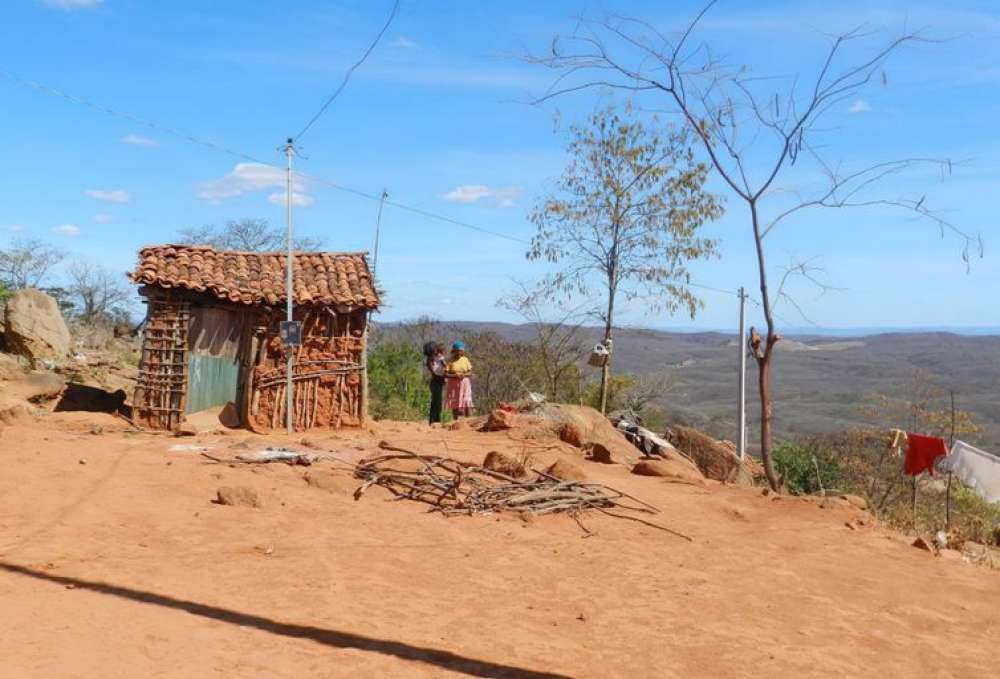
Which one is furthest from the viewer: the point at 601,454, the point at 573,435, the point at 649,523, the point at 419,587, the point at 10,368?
the point at 10,368

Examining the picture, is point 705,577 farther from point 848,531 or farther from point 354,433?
point 354,433

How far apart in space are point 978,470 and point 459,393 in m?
11.4

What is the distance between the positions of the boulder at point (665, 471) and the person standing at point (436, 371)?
440 centimetres

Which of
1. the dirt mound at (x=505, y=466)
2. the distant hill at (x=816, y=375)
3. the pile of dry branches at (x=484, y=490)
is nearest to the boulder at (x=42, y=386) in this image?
the pile of dry branches at (x=484, y=490)

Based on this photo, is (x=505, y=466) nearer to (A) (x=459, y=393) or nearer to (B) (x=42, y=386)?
(A) (x=459, y=393)

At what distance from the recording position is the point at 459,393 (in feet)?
55.8

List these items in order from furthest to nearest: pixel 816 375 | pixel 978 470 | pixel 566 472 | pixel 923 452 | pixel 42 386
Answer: pixel 816 375
pixel 978 470
pixel 42 386
pixel 923 452
pixel 566 472

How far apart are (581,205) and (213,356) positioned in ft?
28.1

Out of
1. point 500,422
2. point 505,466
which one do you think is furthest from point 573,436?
point 505,466

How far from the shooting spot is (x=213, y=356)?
15.1 m

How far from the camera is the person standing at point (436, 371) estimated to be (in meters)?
16.5

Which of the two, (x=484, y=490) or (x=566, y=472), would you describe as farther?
(x=566, y=472)

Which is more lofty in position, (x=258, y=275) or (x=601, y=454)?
(x=258, y=275)

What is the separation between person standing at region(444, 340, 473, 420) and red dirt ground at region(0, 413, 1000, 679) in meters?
5.73
